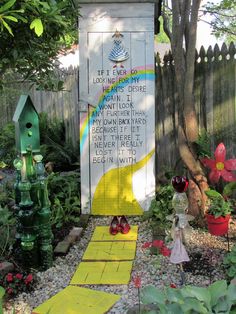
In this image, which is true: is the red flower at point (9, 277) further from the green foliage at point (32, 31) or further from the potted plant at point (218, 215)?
the potted plant at point (218, 215)

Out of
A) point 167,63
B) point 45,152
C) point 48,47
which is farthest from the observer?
point 45,152

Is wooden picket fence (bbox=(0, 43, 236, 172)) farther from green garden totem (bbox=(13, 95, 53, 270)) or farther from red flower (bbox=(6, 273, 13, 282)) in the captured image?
red flower (bbox=(6, 273, 13, 282))

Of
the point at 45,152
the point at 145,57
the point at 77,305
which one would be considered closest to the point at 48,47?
the point at 77,305

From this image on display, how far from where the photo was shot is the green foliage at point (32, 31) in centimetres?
249

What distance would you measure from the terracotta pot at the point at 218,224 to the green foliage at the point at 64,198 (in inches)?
69.6

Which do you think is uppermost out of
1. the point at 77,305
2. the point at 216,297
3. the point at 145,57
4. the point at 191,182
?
the point at 145,57

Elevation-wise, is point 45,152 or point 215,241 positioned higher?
point 45,152

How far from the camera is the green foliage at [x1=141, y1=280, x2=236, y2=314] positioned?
244 centimetres

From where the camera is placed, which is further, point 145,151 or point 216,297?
point 145,151

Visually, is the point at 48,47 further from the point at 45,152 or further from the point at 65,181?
the point at 45,152

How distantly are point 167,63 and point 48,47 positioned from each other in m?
3.10

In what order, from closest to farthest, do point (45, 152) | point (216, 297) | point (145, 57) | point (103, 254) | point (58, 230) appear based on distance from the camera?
1. point (216, 297)
2. point (103, 254)
3. point (58, 230)
4. point (145, 57)
5. point (45, 152)

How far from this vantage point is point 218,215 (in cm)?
480

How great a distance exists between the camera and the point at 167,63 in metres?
6.31
